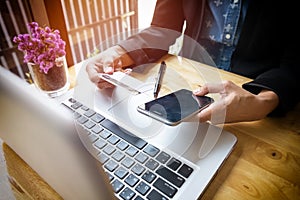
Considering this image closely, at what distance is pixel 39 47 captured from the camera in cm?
59

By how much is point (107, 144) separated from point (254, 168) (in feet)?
0.96

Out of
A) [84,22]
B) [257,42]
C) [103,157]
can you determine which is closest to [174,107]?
[103,157]

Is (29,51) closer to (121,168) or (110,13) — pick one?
(121,168)

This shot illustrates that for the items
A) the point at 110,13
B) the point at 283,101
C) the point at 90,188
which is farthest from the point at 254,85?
the point at 110,13

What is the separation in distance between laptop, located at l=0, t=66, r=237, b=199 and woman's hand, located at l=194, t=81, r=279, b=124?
51 mm

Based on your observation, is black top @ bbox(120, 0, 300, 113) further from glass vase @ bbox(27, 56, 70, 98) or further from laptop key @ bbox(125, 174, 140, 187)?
laptop key @ bbox(125, 174, 140, 187)

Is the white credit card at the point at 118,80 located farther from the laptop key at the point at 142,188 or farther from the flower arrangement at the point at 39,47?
the laptop key at the point at 142,188

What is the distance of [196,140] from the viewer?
0.47 meters

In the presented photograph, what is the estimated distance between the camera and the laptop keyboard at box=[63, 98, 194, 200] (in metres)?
0.37

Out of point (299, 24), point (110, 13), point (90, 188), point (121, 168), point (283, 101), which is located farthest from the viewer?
point (110, 13)

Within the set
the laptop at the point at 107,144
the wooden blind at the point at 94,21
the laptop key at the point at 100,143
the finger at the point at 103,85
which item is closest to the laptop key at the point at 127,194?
the laptop at the point at 107,144

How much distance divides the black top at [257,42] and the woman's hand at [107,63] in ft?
0.10

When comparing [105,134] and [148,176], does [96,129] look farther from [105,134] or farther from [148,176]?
[148,176]

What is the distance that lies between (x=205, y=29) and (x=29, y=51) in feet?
2.17
